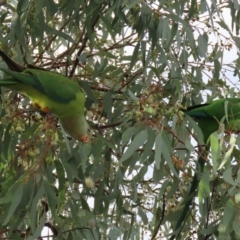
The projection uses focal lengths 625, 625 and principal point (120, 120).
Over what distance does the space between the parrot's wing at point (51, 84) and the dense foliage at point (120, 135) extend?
0.08m

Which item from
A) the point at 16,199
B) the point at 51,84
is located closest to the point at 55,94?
the point at 51,84

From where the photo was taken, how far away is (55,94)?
80.1 inches

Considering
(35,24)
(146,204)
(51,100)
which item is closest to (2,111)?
(51,100)

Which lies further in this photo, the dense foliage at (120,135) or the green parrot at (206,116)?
the green parrot at (206,116)

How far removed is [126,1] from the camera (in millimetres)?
1983

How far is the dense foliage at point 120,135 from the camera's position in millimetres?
1729

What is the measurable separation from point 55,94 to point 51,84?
36 mm

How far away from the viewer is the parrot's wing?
6.51 feet

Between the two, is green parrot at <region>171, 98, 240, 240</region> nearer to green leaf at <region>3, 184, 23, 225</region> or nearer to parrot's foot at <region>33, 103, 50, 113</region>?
parrot's foot at <region>33, 103, 50, 113</region>

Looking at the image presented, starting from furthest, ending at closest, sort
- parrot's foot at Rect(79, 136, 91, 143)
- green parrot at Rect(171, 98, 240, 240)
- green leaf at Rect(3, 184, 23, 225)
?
green parrot at Rect(171, 98, 240, 240)
parrot's foot at Rect(79, 136, 91, 143)
green leaf at Rect(3, 184, 23, 225)

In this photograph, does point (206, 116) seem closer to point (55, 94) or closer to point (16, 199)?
point (55, 94)

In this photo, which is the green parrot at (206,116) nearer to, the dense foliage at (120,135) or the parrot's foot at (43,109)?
the dense foliage at (120,135)

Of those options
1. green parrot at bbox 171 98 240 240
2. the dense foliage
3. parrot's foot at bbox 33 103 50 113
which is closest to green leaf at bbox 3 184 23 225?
the dense foliage

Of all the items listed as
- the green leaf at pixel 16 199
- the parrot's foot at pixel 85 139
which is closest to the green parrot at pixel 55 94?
the parrot's foot at pixel 85 139
